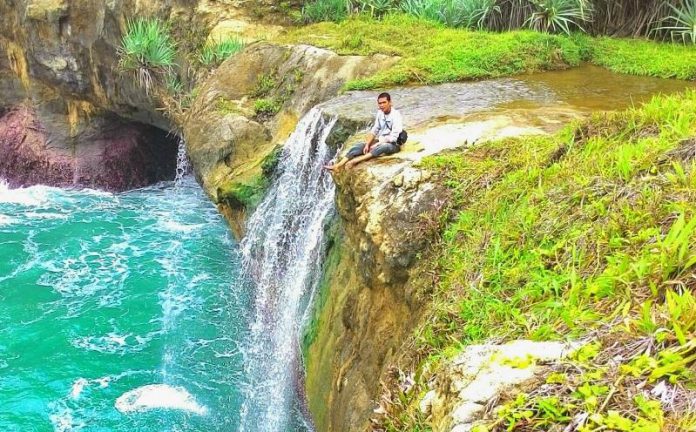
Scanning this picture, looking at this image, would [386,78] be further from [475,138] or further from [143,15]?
[143,15]

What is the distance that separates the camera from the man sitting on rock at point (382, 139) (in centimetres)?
693

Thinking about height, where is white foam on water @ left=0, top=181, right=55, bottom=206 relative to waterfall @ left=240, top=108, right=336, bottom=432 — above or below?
below

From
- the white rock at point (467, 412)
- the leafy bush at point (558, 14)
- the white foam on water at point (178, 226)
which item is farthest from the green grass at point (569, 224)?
the white foam on water at point (178, 226)

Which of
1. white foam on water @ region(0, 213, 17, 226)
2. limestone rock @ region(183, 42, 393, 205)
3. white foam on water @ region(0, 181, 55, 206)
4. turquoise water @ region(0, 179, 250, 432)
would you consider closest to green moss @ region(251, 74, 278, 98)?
limestone rock @ region(183, 42, 393, 205)

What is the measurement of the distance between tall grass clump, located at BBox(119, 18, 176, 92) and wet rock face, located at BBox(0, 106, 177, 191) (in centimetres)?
386

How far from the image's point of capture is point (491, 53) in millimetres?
11312

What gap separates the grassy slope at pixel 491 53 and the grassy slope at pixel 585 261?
184 inches

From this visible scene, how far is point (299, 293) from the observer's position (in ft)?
28.3

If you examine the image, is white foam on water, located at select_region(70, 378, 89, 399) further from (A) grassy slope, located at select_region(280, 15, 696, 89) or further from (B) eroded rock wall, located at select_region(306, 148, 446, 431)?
(A) grassy slope, located at select_region(280, 15, 696, 89)

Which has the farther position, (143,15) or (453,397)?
(143,15)

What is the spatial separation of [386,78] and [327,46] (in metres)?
2.73

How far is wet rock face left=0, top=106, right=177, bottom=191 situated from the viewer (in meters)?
19.0

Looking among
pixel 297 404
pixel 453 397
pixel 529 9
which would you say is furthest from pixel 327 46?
pixel 453 397

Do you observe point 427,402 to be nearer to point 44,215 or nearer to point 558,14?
point 558,14
